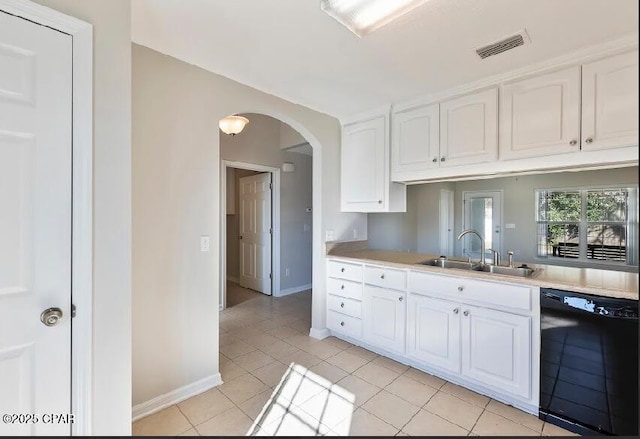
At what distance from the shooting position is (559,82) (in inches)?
71.1

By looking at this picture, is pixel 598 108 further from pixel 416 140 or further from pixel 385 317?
pixel 385 317

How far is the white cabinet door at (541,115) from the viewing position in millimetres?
1768

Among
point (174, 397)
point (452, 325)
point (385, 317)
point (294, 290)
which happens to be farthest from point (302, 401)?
point (294, 290)

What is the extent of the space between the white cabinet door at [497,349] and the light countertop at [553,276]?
232 millimetres

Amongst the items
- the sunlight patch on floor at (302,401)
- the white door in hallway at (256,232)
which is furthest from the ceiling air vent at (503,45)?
the white door in hallway at (256,232)

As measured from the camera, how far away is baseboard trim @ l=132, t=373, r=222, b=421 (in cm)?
175

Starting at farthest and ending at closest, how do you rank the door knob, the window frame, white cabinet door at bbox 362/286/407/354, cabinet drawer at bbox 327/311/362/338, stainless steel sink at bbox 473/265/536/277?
cabinet drawer at bbox 327/311/362/338 < white cabinet door at bbox 362/286/407/354 < stainless steel sink at bbox 473/265/536/277 < the door knob < the window frame

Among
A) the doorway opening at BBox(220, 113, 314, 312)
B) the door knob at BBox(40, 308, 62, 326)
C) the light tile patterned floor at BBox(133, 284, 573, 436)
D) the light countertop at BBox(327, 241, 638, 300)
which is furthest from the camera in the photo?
the doorway opening at BBox(220, 113, 314, 312)

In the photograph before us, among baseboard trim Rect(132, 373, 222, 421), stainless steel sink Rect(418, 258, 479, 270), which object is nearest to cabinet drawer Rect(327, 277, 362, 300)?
stainless steel sink Rect(418, 258, 479, 270)

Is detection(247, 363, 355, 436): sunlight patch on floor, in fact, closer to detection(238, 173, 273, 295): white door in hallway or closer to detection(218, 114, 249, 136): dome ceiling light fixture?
detection(238, 173, 273, 295): white door in hallway

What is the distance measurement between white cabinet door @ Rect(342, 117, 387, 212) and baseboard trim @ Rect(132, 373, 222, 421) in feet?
6.12

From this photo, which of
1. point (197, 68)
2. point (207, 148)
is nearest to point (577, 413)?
point (207, 148)

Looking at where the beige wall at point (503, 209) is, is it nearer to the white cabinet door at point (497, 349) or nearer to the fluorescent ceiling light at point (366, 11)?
the white cabinet door at point (497, 349)

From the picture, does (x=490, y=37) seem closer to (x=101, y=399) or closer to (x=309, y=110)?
(x=309, y=110)
